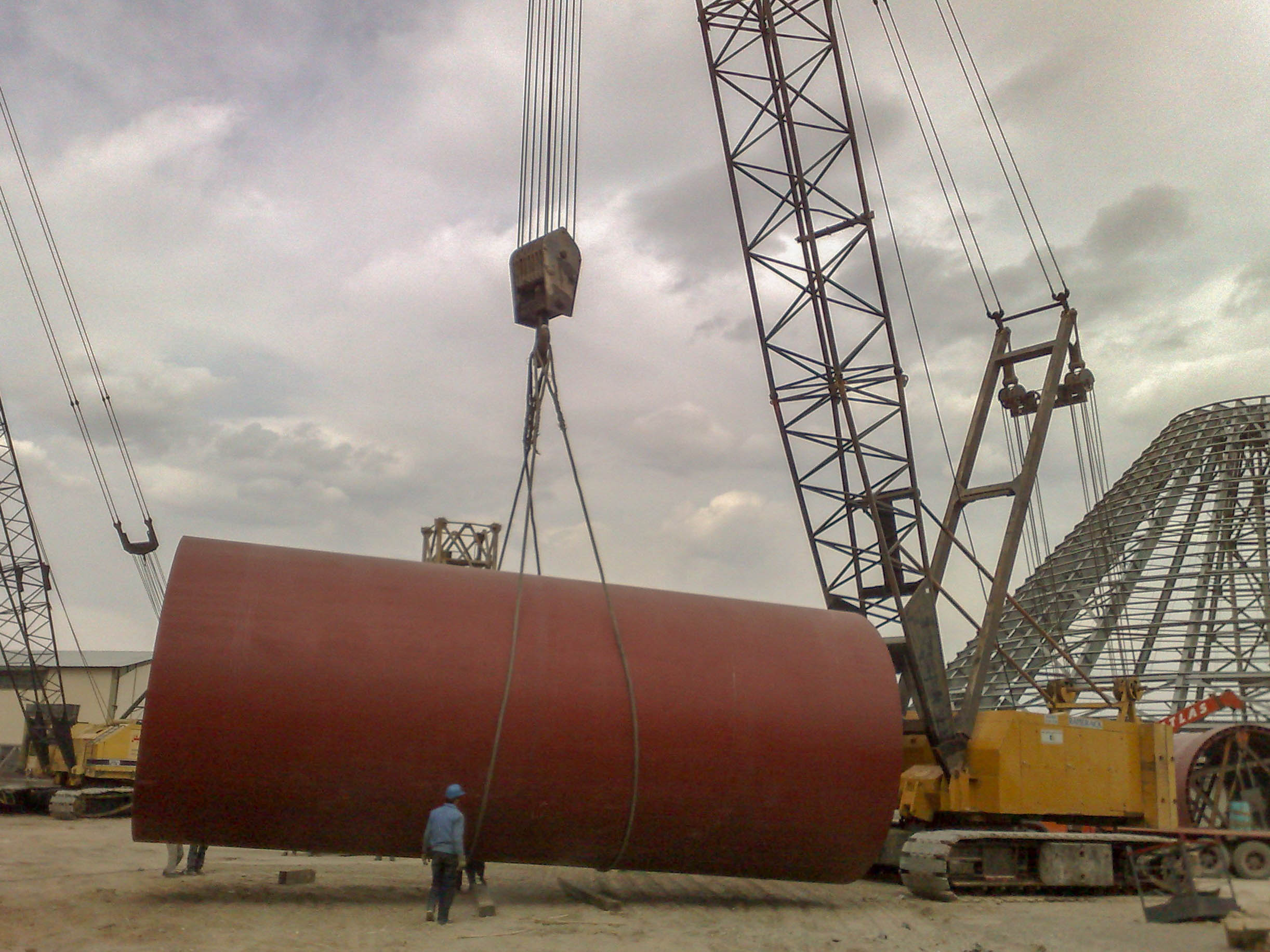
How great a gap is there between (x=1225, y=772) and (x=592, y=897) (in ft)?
44.7

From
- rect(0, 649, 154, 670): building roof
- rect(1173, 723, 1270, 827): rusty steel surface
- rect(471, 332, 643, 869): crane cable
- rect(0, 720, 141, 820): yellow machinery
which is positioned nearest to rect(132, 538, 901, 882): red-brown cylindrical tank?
rect(471, 332, 643, 869): crane cable

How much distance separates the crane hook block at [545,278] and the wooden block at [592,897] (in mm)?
6262

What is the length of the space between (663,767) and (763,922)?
2.08 m

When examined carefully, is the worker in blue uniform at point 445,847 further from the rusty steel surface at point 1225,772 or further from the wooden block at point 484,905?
the rusty steel surface at point 1225,772

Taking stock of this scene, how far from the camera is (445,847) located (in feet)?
30.0

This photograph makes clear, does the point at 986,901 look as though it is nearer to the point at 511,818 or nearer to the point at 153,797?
the point at 511,818

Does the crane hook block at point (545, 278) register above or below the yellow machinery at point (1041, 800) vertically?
above

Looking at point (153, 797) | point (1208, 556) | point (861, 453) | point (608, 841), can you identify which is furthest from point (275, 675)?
point (1208, 556)

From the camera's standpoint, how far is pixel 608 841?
10.1 meters

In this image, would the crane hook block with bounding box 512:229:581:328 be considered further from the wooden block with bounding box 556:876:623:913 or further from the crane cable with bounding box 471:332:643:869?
the wooden block with bounding box 556:876:623:913

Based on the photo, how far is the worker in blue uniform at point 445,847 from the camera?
9164 mm

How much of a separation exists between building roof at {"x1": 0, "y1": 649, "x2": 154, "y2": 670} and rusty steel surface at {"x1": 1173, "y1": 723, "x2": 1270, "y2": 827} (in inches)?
1678

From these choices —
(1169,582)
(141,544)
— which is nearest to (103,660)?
(141,544)

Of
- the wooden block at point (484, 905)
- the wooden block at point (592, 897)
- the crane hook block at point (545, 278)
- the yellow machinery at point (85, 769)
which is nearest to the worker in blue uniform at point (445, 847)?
the wooden block at point (484, 905)
